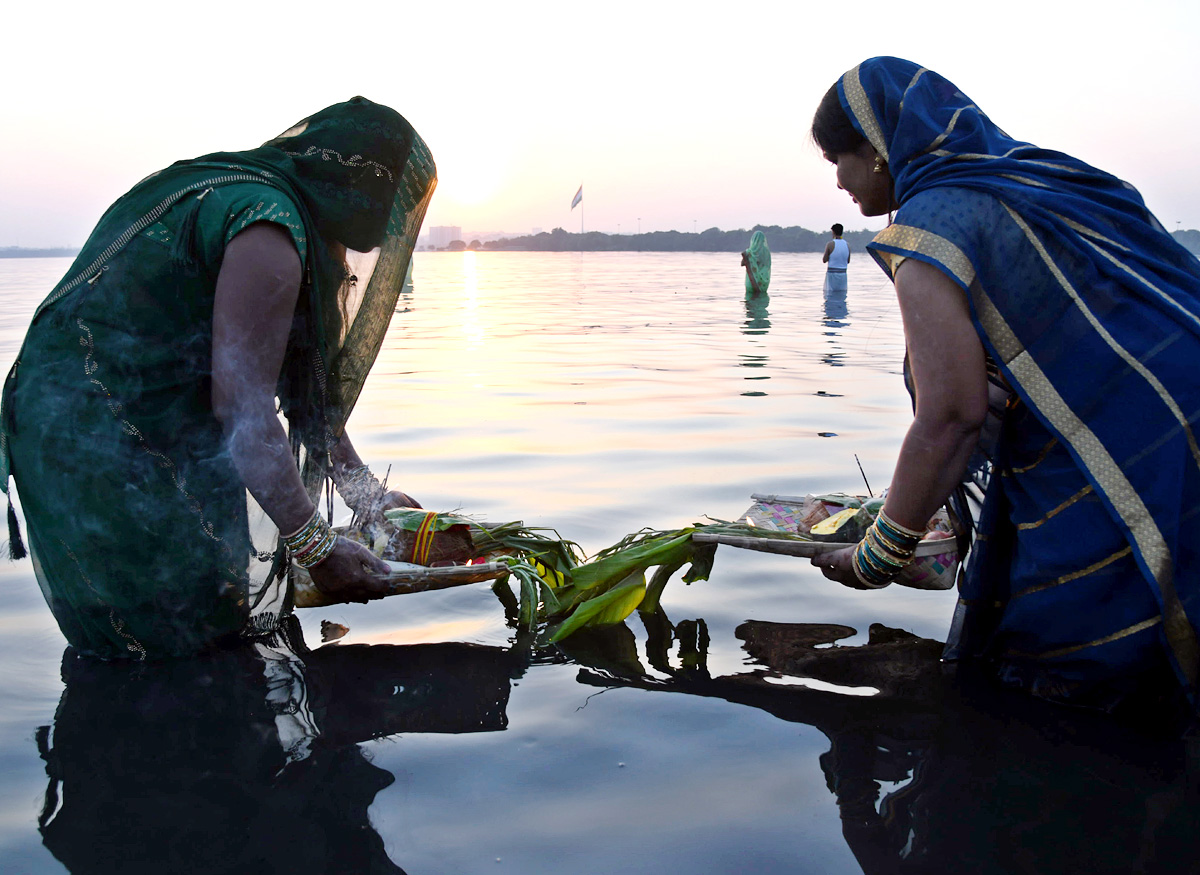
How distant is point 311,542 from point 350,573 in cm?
17

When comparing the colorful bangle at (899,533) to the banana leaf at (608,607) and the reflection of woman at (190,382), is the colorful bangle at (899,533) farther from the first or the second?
the reflection of woman at (190,382)

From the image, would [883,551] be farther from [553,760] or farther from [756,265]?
[756,265]

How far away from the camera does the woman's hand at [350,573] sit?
99.9 inches

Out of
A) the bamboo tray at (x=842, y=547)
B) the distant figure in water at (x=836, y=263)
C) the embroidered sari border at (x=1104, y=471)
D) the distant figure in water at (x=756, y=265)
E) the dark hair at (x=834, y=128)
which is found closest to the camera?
the embroidered sari border at (x=1104, y=471)

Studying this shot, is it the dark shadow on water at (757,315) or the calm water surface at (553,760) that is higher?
the dark shadow on water at (757,315)

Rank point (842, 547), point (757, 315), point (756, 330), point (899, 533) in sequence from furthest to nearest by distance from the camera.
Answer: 1. point (757, 315)
2. point (756, 330)
3. point (842, 547)
4. point (899, 533)

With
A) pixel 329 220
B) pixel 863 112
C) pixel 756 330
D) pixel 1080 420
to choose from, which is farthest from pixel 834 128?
pixel 756 330

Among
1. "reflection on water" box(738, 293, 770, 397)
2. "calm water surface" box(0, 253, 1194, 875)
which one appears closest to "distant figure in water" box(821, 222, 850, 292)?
"reflection on water" box(738, 293, 770, 397)

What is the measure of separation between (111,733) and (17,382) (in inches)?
37.7

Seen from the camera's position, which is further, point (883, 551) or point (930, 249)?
point (883, 551)

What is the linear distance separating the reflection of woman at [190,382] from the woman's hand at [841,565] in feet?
4.33

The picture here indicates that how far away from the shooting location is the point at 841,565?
2639mm

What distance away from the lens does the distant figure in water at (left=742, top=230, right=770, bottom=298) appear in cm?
1925

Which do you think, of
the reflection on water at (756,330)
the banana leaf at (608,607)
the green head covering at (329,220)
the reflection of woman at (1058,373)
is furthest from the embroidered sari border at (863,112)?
the reflection on water at (756,330)
